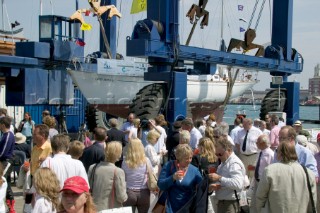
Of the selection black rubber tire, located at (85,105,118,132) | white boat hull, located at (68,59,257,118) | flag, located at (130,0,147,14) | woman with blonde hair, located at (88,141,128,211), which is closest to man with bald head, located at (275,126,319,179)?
woman with blonde hair, located at (88,141,128,211)

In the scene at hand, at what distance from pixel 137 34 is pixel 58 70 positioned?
4628mm

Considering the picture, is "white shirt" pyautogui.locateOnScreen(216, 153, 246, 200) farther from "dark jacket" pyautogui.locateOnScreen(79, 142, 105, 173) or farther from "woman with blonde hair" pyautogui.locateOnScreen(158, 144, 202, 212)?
"dark jacket" pyautogui.locateOnScreen(79, 142, 105, 173)

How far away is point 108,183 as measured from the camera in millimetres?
6598

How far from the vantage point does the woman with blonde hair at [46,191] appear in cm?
487

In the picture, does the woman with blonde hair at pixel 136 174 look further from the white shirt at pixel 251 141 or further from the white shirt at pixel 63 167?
the white shirt at pixel 251 141

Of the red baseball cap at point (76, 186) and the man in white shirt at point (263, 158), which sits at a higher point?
the red baseball cap at point (76, 186)

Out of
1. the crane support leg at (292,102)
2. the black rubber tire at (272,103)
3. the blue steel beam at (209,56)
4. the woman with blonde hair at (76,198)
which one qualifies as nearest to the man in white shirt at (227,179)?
the woman with blonde hair at (76,198)

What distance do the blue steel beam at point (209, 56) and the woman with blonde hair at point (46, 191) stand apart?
11.0 m

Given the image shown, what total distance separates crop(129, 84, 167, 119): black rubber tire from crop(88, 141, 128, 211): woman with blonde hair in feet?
32.4

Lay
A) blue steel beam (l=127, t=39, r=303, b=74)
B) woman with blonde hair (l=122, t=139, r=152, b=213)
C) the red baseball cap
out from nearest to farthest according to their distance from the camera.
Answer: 1. the red baseball cap
2. woman with blonde hair (l=122, t=139, r=152, b=213)
3. blue steel beam (l=127, t=39, r=303, b=74)

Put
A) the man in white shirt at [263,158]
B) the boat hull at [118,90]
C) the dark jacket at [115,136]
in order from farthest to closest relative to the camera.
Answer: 1. the boat hull at [118,90]
2. the dark jacket at [115,136]
3. the man in white shirt at [263,158]

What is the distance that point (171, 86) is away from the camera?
55.3ft

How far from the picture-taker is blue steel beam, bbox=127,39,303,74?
15866mm

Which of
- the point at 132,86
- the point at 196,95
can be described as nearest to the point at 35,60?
the point at 132,86
